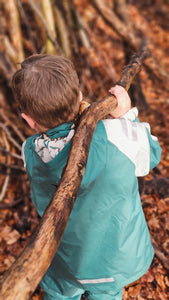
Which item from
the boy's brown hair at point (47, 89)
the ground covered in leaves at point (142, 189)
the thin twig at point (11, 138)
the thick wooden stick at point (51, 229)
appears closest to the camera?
the thick wooden stick at point (51, 229)

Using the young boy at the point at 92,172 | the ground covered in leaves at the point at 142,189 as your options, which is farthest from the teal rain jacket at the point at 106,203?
the ground covered in leaves at the point at 142,189

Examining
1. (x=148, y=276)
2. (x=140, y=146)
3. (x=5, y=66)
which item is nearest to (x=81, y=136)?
(x=140, y=146)

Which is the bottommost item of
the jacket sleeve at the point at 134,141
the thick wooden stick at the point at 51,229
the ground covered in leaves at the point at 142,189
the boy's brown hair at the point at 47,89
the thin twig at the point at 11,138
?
the ground covered in leaves at the point at 142,189

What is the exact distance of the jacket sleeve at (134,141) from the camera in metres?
1.14

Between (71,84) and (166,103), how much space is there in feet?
10.5

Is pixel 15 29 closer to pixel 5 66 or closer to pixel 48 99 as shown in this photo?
pixel 5 66

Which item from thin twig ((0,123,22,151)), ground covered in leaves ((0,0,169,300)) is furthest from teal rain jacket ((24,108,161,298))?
thin twig ((0,123,22,151))

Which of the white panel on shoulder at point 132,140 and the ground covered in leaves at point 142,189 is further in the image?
the ground covered in leaves at point 142,189

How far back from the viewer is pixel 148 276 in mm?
2070

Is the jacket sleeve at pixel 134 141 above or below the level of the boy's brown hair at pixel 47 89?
below

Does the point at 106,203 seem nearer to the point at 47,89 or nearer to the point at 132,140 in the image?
the point at 132,140

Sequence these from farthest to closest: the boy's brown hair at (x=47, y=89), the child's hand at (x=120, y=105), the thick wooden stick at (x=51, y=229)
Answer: the child's hand at (x=120, y=105), the boy's brown hair at (x=47, y=89), the thick wooden stick at (x=51, y=229)

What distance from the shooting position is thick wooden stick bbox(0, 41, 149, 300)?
0.67 meters

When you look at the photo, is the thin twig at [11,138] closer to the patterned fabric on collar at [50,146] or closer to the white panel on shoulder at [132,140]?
the patterned fabric on collar at [50,146]
